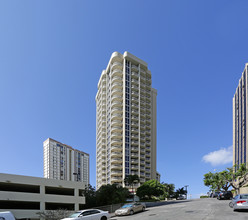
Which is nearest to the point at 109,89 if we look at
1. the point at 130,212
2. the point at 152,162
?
the point at 152,162

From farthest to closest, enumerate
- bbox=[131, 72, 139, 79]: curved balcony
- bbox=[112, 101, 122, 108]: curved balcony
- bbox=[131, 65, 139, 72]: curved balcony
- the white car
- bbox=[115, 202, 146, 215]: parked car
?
bbox=[131, 65, 139, 72]: curved balcony < bbox=[131, 72, 139, 79]: curved balcony < bbox=[112, 101, 122, 108]: curved balcony < bbox=[115, 202, 146, 215]: parked car < the white car

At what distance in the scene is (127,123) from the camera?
3396 inches

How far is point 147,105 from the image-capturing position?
9562 centimetres

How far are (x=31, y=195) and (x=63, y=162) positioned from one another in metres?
89.4

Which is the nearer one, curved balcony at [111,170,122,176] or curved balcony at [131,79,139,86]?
curved balcony at [111,170,122,176]

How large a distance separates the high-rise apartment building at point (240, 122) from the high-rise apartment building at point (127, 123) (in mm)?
31695

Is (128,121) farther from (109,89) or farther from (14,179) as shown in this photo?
(14,179)

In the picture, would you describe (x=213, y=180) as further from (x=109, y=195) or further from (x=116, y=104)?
(x=116, y=104)

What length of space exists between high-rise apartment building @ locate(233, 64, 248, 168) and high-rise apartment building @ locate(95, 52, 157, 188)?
104ft

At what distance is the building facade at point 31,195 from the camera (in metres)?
30.5

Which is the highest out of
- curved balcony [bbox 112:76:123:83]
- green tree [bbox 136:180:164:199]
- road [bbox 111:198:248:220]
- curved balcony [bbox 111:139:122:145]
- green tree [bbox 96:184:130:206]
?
curved balcony [bbox 112:76:123:83]

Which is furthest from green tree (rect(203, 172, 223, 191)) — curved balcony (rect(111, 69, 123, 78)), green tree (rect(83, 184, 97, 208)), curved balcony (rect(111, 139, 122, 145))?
curved balcony (rect(111, 69, 123, 78))

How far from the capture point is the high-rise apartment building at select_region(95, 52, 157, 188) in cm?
8275

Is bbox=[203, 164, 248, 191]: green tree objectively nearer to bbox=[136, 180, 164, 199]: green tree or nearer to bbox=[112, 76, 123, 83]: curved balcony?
bbox=[136, 180, 164, 199]: green tree
